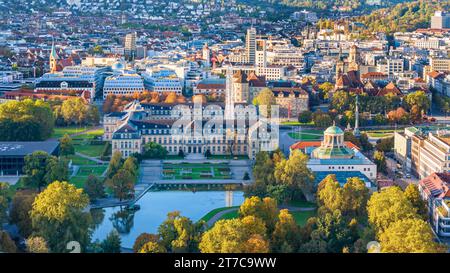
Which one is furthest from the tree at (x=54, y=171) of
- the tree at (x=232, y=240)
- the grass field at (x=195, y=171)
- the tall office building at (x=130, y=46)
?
the tall office building at (x=130, y=46)

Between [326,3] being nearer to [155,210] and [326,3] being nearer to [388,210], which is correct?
[155,210]

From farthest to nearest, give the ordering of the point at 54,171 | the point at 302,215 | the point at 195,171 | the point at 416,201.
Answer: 1. the point at 195,171
2. the point at 54,171
3. the point at 302,215
4. the point at 416,201

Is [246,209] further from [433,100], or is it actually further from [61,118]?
[433,100]

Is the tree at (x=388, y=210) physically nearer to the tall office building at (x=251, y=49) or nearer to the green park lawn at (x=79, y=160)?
the green park lawn at (x=79, y=160)

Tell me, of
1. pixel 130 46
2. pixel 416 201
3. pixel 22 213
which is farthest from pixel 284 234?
pixel 130 46

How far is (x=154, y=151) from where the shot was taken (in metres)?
21.1

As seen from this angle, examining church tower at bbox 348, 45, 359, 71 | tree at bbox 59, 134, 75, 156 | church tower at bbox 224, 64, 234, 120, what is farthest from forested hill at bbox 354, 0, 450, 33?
tree at bbox 59, 134, 75, 156

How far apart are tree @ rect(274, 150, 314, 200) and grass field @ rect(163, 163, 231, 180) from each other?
2530mm

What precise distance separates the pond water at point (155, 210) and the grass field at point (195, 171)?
166 centimetres

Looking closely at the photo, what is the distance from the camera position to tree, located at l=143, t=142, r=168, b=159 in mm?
21094

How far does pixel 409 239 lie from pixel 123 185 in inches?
303

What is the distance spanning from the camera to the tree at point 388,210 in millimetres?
11805

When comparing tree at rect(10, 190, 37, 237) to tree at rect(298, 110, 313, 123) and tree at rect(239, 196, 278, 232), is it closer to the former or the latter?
tree at rect(239, 196, 278, 232)
